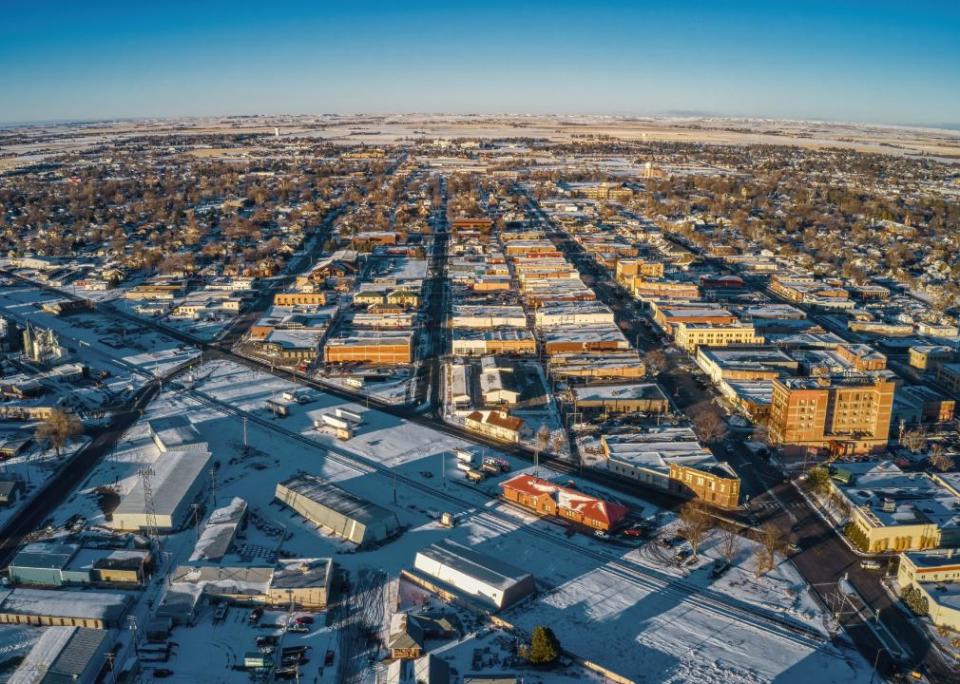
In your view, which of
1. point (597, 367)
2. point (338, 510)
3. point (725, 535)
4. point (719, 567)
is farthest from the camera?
point (597, 367)

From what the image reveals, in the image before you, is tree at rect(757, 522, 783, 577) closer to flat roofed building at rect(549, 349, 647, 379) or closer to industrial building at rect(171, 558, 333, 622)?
industrial building at rect(171, 558, 333, 622)

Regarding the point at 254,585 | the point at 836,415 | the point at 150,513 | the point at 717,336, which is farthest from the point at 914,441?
the point at 150,513

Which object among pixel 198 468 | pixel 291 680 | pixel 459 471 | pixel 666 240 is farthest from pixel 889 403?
pixel 666 240

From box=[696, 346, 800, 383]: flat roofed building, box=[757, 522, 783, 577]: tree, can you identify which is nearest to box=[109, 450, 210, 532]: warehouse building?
box=[757, 522, 783, 577]: tree

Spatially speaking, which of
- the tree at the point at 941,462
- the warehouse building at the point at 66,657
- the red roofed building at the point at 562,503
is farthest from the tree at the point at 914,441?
the warehouse building at the point at 66,657

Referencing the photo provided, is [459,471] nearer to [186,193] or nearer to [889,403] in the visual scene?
[889,403]

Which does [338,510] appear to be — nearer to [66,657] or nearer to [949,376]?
[66,657]

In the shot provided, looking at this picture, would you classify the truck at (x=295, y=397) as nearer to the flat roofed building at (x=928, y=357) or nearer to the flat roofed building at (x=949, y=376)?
the flat roofed building at (x=949, y=376)

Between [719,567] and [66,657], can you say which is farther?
[719,567]
